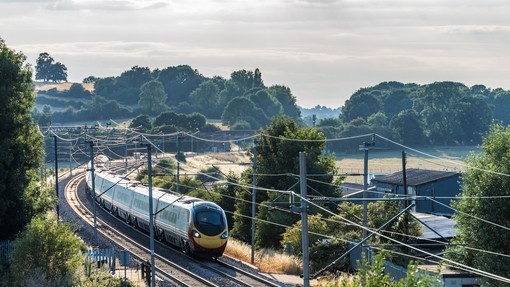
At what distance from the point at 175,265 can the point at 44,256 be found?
27.6 feet

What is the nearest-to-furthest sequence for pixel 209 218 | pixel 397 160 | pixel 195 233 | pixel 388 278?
pixel 388 278
pixel 195 233
pixel 209 218
pixel 397 160

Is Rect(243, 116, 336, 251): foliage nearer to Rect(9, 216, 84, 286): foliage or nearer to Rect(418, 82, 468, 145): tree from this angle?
Rect(9, 216, 84, 286): foliage

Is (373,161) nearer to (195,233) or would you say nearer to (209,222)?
(209,222)

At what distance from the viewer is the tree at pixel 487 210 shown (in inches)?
1448

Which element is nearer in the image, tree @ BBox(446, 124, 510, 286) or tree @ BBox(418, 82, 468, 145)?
tree @ BBox(446, 124, 510, 286)

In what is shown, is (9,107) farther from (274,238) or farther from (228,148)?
(228,148)

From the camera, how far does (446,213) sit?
230 ft

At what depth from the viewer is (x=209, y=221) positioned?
156 ft

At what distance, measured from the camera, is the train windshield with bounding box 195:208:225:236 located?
1847 inches

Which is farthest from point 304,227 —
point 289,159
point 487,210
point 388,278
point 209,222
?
point 289,159

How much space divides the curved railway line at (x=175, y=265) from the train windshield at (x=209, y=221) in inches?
66.3

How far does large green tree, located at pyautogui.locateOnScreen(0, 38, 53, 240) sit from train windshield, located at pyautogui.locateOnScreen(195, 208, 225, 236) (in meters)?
7.99

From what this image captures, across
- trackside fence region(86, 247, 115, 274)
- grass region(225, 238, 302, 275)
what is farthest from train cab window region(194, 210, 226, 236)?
trackside fence region(86, 247, 115, 274)

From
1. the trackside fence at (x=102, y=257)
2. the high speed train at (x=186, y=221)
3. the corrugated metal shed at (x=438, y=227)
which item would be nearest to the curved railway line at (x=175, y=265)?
the high speed train at (x=186, y=221)
